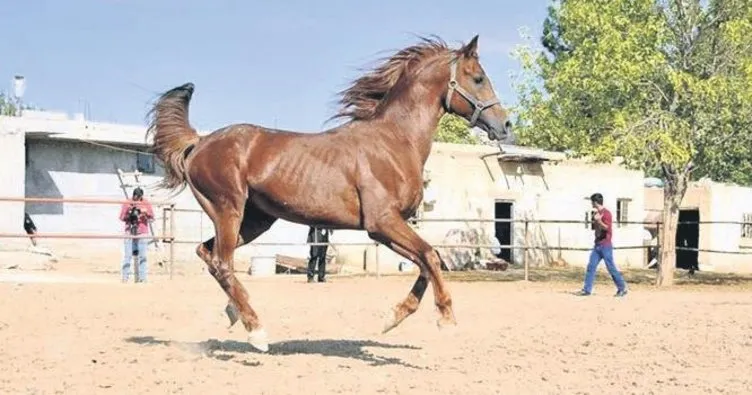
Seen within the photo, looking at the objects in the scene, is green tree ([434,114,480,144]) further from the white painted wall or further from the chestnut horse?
the chestnut horse

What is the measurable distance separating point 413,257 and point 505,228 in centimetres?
2481

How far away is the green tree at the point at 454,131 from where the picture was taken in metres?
31.9

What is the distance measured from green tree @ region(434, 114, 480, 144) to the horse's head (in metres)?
23.3

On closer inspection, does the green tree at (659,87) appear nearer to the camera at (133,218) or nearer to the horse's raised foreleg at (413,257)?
the camera at (133,218)

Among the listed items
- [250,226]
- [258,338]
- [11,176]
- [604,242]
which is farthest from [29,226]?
[258,338]

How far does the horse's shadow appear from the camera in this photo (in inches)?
298

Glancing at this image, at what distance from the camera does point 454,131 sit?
34.9m

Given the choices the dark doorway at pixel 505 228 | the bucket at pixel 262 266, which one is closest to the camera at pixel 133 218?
the bucket at pixel 262 266

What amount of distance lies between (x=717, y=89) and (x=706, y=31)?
5.95 ft

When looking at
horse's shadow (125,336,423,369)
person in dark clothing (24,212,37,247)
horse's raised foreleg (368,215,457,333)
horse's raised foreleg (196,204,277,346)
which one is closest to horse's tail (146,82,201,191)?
horse's raised foreleg (196,204,277,346)

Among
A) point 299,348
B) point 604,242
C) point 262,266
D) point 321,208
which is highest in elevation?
point 321,208

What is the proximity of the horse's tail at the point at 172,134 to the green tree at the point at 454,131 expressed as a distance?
2311cm

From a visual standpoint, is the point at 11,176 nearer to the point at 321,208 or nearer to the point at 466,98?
the point at 321,208

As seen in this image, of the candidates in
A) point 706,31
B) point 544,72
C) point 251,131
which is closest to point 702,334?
point 251,131
